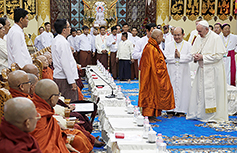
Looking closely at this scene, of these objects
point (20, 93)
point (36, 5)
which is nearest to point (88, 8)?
point (36, 5)

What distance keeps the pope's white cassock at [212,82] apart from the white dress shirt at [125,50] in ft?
16.4

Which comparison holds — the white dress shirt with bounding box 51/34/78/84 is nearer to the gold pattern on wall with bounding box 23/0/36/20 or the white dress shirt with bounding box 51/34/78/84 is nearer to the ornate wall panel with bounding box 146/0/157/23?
the gold pattern on wall with bounding box 23/0/36/20

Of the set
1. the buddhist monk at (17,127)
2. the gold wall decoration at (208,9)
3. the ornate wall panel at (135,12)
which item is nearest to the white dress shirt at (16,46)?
the buddhist monk at (17,127)

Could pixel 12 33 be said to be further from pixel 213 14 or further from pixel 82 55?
pixel 213 14

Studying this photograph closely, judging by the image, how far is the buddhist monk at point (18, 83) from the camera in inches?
113

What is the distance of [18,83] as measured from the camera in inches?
113

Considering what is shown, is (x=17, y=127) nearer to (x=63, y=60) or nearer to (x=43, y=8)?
(x=63, y=60)

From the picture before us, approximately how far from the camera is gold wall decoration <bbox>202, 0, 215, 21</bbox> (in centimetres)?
1386

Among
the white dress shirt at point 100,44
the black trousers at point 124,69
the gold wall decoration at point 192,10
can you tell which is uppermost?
the gold wall decoration at point 192,10

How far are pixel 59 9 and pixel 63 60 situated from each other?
39.1 ft

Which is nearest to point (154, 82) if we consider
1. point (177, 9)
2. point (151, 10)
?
point (177, 9)

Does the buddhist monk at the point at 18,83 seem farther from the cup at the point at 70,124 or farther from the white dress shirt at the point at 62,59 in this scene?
the white dress shirt at the point at 62,59

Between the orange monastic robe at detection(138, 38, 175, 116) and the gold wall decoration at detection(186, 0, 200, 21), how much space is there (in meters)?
9.01

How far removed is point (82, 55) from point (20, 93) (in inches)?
360
